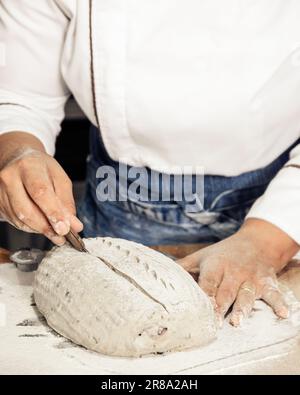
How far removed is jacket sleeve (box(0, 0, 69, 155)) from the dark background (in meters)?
0.90

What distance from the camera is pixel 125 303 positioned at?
1169 mm

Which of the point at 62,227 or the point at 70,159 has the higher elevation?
the point at 62,227

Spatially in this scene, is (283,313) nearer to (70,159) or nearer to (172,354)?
(172,354)

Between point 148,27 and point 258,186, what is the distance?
1.41ft

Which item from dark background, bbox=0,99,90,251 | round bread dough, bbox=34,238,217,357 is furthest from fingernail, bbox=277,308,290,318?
dark background, bbox=0,99,90,251

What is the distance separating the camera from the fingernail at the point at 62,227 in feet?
4.13

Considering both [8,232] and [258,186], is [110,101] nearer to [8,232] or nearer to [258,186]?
[258,186]

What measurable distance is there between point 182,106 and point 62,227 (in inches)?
14.4

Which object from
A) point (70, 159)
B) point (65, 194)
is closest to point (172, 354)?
point (65, 194)

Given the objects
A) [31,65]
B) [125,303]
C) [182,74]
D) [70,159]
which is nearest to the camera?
[125,303]

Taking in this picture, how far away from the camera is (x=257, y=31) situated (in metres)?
1.44

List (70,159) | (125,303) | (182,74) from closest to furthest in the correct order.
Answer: (125,303)
(182,74)
(70,159)

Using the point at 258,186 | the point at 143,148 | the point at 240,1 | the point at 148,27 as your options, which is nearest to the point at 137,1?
the point at 148,27

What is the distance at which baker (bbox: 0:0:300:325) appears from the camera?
4.45 feet
